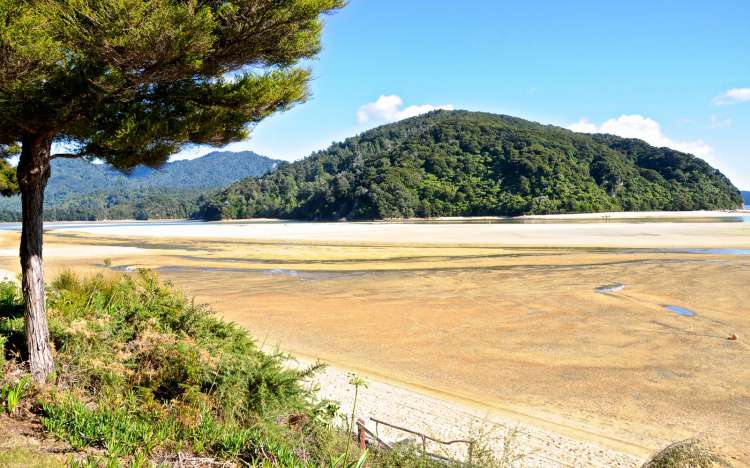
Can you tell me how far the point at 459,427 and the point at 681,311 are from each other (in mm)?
11703

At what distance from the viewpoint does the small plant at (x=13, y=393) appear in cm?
480

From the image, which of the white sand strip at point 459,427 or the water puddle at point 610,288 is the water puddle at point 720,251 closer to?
the water puddle at point 610,288

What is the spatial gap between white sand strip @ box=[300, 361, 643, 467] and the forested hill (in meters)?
101

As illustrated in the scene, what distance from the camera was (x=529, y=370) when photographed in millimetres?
9891

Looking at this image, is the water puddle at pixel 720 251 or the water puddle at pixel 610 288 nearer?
the water puddle at pixel 610 288

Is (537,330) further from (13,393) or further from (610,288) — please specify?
(13,393)

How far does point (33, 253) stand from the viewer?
19.6 ft

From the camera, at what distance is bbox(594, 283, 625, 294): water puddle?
18391 mm

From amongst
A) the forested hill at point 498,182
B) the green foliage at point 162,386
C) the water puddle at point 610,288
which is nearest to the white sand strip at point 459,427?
the green foliage at point 162,386

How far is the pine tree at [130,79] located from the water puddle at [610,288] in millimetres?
15644

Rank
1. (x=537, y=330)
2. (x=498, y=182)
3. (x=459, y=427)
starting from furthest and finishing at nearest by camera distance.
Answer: (x=498, y=182)
(x=537, y=330)
(x=459, y=427)

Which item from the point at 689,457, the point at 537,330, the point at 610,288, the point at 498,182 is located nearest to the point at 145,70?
the point at 689,457

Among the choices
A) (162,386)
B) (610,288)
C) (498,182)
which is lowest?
(610,288)

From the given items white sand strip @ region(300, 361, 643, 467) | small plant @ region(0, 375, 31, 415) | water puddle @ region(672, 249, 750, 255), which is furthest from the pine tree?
water puddle @ region(672, 249, 750, 255)
